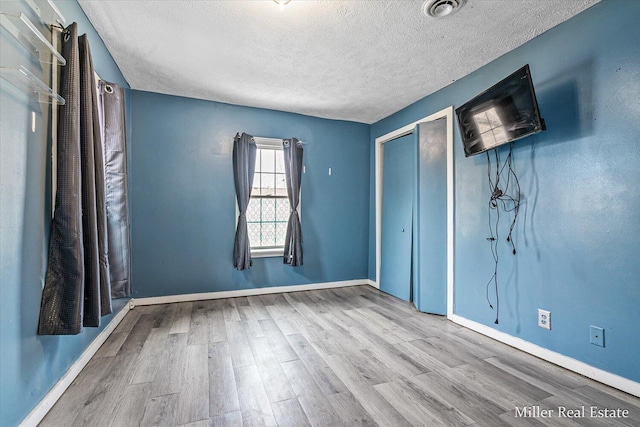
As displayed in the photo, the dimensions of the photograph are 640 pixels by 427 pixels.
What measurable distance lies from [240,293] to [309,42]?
3031mm

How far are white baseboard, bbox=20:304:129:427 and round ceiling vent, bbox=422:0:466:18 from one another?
10.8 feet

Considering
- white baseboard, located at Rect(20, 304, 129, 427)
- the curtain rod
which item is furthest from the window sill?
white baseboard, located at Rect(20, 304, 129, 427)

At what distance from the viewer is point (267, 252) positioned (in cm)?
393

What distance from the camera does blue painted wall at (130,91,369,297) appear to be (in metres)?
3.41

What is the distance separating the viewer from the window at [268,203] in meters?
3.95

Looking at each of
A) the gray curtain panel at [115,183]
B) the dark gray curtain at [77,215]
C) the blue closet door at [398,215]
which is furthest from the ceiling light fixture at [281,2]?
the blue closet door at [398,215]

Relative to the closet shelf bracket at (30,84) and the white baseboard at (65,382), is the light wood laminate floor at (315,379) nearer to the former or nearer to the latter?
the white baseboard at (65,382)

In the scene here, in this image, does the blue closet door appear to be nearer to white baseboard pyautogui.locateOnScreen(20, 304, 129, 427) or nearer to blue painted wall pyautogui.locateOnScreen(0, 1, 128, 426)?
white baseboard pyautogui.locateOnScreen(20, 304, 129, 427)

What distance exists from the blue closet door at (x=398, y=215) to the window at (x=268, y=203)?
4.82 ft

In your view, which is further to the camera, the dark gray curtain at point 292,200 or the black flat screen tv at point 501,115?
the dark gray curtain at point 292,200

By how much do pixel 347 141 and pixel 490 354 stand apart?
10.6 ft

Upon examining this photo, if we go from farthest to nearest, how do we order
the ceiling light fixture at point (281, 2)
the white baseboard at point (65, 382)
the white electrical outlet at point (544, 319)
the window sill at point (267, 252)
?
the window sill at point (267, 252), the white electrical outlet at point (544, 319), the ceiling light fixture at point (281, 2), the white baseboard at point (65, 382)

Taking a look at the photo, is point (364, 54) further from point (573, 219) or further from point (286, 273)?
point (286, 273)

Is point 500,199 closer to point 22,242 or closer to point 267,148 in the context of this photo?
point 267,148
